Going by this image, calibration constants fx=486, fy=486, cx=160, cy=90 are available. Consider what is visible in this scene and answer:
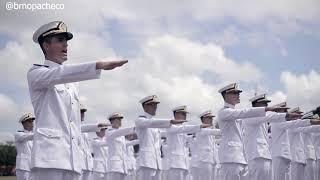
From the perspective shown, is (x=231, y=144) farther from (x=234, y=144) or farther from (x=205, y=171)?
(x=205, y=171)

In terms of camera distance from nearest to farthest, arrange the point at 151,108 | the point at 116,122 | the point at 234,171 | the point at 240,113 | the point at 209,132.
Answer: the point at 240,113 < the point at 234,171 < the point at 151,108 < the point at 209,132 < the point at 116,122

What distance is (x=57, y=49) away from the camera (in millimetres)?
4594

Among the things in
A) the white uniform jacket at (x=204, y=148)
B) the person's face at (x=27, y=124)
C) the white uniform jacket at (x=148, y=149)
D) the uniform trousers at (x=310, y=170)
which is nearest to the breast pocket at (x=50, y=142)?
the white uniform jacket at (x=148, y=149)

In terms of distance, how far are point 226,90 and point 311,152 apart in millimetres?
5414

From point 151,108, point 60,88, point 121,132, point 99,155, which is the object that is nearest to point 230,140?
point 151,108

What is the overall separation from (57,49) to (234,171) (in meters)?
5.14

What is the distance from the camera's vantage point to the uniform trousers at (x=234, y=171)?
8.79 metres

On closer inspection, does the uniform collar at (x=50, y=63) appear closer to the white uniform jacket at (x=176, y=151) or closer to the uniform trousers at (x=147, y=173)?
the uniform trousers at (x=147, y=173)

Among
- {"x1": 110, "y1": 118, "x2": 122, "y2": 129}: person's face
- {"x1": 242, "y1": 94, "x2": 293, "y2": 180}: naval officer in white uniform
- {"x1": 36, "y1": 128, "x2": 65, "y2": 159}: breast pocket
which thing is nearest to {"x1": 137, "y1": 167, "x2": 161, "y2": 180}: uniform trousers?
{"x1": 242, "y1": 94, "x2": 293, "y2": 180}: naval officer in white uniform

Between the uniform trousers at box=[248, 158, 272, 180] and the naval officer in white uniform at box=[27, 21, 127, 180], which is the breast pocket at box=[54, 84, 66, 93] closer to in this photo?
the naval officer in white uniform at box=[27, 21, 127, 180]

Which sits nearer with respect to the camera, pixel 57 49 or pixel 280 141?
pixel 57 49

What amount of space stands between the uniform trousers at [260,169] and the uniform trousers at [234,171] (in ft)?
1.18

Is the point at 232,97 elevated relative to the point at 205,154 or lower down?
elevated

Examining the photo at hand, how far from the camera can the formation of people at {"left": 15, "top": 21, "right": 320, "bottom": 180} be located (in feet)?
14.2
